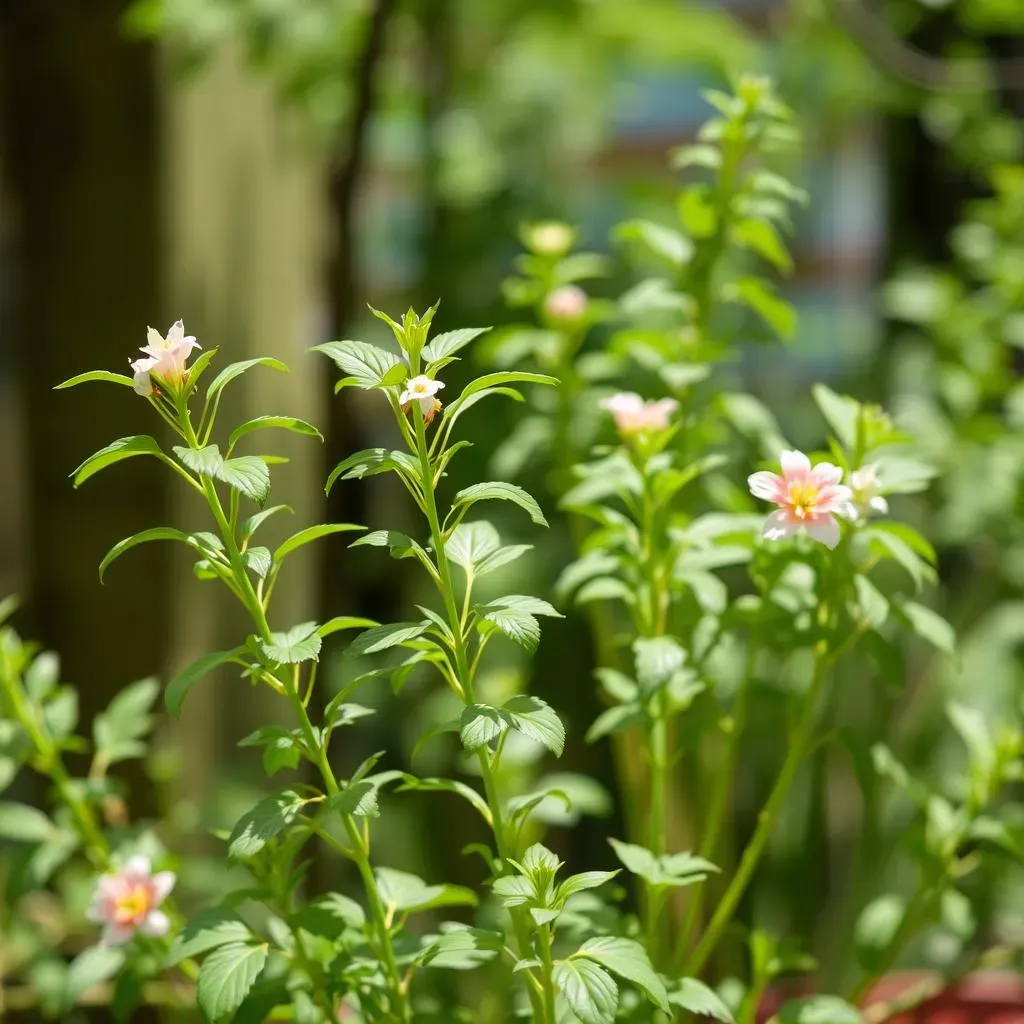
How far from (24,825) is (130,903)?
0.09 m

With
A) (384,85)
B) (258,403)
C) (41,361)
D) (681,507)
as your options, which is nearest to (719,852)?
(681,507)

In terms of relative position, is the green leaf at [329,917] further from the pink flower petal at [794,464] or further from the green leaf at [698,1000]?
the pink flower petal at [794,464]

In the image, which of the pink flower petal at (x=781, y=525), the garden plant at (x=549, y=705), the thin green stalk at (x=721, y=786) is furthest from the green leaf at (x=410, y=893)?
the pink flower petal at (x=781, y=525)

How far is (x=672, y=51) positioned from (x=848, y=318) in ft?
1.69

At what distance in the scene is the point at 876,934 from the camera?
651mm

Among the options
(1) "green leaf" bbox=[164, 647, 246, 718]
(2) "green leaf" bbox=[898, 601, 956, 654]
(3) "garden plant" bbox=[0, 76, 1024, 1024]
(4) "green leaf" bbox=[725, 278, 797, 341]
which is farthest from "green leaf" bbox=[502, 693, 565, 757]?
(4) "green leaf" bbox=[725, 278, 797, 341]

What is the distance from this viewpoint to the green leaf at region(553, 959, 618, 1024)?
409 mm

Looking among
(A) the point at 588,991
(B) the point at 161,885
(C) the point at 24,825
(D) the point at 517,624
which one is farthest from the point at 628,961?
(C) the point at 24,825

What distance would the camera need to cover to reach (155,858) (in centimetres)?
61

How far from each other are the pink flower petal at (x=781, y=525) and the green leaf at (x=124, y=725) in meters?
0.35

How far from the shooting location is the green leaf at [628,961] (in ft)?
1.38

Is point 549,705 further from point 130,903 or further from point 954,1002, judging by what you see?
point 954,1002

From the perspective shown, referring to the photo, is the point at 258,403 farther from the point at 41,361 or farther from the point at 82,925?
the point at 82,925

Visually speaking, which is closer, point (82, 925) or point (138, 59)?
point (82, 925)
